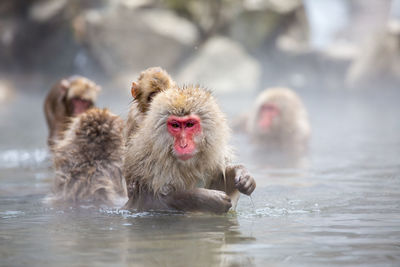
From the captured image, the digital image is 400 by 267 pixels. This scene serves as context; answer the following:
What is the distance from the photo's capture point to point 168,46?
60.3 feet

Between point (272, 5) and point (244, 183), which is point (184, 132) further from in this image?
point (272, 5)

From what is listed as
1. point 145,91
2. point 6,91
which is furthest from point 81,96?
point 6,91

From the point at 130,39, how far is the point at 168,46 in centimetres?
104

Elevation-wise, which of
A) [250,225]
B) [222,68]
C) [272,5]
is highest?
[272,5]

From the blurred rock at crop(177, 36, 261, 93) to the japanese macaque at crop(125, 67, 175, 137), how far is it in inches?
521

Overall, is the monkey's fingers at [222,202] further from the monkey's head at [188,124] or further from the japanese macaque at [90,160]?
the japanese macaque at [90,160]

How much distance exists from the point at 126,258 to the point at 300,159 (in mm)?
4603

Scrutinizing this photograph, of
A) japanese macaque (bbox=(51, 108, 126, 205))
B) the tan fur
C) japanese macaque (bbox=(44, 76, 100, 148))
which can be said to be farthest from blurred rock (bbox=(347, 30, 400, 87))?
japanese macaque (bbox=(51, 108, 126, 205))

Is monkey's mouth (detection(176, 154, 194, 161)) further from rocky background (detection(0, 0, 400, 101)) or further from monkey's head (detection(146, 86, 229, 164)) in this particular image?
rocky background (detection(0, 0, 400, 101))

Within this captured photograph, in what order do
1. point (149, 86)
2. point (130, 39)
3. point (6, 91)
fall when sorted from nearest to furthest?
point (149, 86) < point (6, 91) < point (130, 39)

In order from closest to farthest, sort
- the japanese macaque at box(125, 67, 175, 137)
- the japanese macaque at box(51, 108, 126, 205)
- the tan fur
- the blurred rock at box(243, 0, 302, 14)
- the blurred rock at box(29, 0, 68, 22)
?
the japanese macaque at box(125, 67, 175, 137) < the japanese macaque at box(51, 108, 126, 205) < the tan fur < the blurred rock at box(29, 0, 68, 22) < the blurred rock at box(243, 0, 302, 14)

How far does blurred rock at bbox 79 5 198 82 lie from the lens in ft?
59.2

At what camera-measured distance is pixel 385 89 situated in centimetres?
1612

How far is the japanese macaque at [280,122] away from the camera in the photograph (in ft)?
28.7
